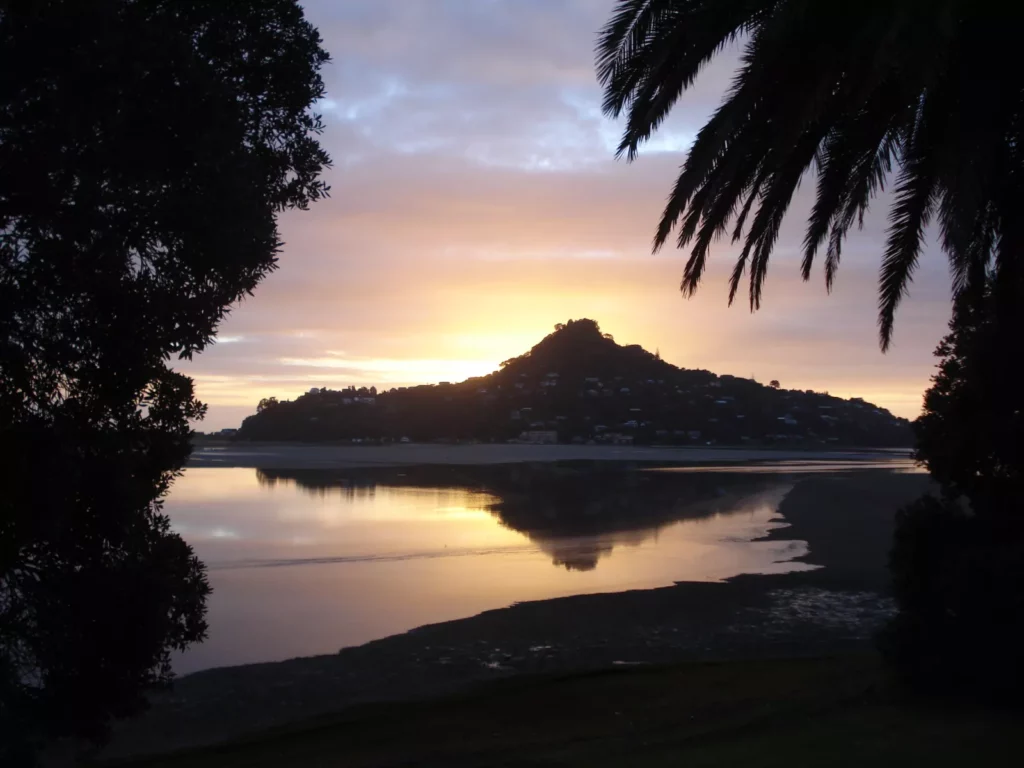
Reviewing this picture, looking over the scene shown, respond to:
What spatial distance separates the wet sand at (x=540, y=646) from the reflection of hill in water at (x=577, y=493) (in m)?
4.20

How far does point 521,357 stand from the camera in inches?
4963

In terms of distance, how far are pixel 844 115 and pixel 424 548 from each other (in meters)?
15.0

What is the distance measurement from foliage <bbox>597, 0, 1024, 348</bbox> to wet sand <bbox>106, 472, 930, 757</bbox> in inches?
203

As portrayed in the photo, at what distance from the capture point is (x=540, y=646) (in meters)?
13.4

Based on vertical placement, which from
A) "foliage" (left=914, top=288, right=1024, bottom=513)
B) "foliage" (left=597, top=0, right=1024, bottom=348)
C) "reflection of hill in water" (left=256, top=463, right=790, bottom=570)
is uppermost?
"foliage" (left=597, top=0, right=1024, bottom=348)

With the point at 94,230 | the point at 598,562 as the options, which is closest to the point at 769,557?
the point at 598,562

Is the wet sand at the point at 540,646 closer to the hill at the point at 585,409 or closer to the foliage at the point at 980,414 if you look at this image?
the foliage at the point at 980,414

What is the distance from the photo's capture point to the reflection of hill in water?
24.8m

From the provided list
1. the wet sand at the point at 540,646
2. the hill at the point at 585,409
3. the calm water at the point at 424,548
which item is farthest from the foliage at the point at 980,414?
the hill at the point at 585,409

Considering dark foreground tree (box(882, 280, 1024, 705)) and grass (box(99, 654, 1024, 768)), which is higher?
dark foreground tree (box(882, 280, 1024, 705))

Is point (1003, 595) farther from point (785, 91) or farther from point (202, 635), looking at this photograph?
point (202, 635)

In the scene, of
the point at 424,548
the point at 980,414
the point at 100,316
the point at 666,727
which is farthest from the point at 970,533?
the point at 424,548

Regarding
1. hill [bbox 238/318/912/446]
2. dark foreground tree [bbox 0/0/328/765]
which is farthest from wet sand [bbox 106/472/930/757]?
hill [bbox 238/318/912/446]

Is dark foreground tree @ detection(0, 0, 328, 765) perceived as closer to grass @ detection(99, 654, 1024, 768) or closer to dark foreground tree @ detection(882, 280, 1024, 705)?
grass @ detection(99, 654, 1024, 768)
